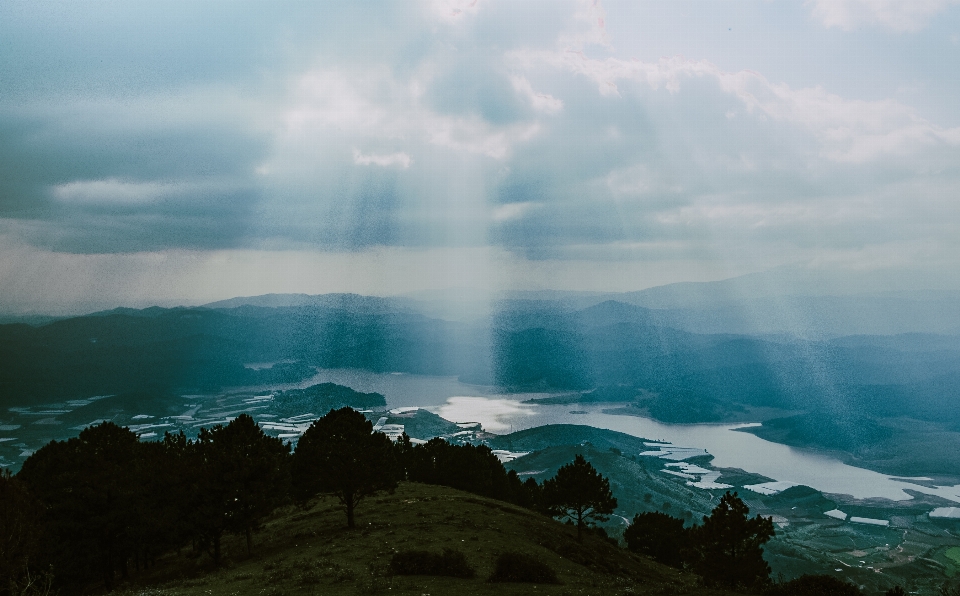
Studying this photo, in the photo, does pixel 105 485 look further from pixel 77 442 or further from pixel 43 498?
pixel 77 442

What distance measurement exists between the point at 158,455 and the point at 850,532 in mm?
216160

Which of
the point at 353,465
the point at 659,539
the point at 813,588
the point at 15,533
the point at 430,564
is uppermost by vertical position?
the point at 15,533

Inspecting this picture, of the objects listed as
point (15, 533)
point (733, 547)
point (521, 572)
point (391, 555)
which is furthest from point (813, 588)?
point (15, 533)

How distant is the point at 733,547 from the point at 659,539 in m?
41.7

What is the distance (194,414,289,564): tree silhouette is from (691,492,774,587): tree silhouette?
3692 cm

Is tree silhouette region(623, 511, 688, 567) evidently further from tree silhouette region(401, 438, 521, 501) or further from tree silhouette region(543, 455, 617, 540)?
tree silhouette region(543, 455, 617, 540)

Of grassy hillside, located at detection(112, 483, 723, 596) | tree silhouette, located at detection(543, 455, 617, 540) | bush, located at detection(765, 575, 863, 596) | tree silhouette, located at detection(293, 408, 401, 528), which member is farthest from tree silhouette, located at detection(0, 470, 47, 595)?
tree silhouette, located at detection(543, 455, 617, 540)

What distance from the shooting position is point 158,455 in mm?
65938

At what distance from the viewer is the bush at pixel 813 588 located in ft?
121

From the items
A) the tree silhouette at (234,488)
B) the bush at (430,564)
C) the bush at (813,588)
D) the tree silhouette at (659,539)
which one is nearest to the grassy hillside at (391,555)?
the bush at (430,564)

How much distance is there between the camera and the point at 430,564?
37.8 metres

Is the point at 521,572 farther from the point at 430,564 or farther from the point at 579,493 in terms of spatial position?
the point at 579,493

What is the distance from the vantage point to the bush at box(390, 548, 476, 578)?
3716 cm

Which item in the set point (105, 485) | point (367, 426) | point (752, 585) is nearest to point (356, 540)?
point (367, 426)
